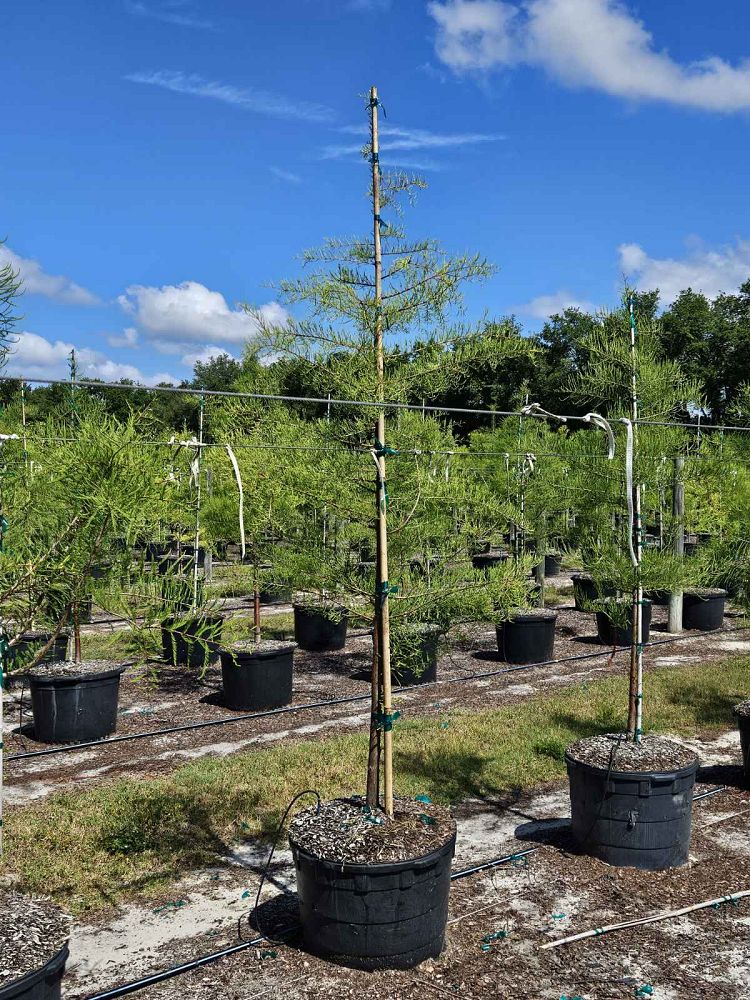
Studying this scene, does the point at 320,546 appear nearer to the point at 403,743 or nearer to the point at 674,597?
the point at 403,743

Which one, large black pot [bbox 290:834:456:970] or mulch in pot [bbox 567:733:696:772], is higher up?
mulch in pot [bbox 567:733:696:772]

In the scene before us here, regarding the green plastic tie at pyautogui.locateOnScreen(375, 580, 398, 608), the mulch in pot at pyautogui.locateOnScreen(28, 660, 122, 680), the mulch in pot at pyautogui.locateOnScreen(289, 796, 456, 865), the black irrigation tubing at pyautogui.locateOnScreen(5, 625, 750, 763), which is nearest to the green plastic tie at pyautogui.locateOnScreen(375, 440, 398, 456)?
the green plastic tie at pyautogui.locateOnScreen(375, 580, 398, 608)

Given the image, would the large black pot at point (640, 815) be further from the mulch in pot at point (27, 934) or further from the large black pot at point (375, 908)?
the mulch in pot at point (27, 934)

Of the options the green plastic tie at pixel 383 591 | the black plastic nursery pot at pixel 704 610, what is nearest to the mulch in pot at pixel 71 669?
the green plastic tie at pixel 383 591

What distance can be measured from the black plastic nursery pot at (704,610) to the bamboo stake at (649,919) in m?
9.26

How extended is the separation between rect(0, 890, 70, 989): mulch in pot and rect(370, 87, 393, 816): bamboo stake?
1600mm

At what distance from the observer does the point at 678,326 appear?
3325cm

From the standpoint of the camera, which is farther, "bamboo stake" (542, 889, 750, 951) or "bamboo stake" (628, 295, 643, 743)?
"bamboo stake" (628, 295, 643, 743)

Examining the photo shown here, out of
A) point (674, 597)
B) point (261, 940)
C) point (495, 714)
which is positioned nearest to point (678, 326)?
point (674, 597)

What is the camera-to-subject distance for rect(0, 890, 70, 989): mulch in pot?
2947mm

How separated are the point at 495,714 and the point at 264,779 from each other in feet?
9.28

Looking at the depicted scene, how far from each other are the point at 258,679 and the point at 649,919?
5.01 metres

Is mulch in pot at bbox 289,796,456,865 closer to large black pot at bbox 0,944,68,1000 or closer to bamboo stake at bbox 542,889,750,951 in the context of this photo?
bamboo stake at bbox 542,889,750,951

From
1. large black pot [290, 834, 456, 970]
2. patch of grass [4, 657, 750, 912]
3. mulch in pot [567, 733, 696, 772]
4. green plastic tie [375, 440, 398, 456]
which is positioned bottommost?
patch of grass [4, 657, 750, 912]
